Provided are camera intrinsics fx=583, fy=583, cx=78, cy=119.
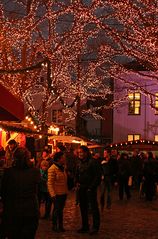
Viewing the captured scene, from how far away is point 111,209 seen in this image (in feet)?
58.4

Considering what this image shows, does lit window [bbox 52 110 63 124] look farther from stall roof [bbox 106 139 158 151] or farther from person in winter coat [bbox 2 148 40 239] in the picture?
person in winter coat [bbox 2 148 40 239]

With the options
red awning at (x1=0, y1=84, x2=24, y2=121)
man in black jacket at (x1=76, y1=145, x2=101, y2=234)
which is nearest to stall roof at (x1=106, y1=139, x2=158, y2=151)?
man in black jacket at (x1=76, y1=145, x2=101, y2=234)

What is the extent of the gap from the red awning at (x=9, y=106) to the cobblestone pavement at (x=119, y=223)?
272 cm

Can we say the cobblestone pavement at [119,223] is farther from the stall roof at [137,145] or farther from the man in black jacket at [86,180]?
the stall roof at [137,145]

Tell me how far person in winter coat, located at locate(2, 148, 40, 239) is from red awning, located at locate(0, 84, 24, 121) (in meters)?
1.15

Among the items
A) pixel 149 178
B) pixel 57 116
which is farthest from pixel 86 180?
pixel 57 116

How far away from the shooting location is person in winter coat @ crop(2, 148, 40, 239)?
304 inches

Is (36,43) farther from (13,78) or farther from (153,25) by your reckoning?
(153,25)

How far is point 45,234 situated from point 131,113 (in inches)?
1407

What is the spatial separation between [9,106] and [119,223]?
6082mm

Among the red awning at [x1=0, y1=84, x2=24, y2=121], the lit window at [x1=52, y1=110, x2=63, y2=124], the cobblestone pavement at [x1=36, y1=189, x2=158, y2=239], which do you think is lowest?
the cobblestone pavement at [x1=36, y1=189, x2=158, y2=239]

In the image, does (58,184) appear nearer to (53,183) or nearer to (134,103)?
(53,183)

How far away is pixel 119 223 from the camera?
559 inches

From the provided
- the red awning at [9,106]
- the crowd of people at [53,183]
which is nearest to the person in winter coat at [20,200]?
the crowd of people at [53,183]
